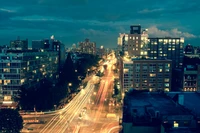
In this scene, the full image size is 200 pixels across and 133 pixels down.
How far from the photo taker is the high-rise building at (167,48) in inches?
4742

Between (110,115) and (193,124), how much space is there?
35257mm

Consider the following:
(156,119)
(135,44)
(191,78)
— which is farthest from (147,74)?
(156,119)

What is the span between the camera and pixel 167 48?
4756 inches

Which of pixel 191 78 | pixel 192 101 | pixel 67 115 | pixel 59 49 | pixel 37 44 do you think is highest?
pixel 37 44

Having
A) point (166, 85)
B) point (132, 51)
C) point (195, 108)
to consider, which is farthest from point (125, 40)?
point (195, 108)

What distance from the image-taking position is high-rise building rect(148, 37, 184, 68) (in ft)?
395

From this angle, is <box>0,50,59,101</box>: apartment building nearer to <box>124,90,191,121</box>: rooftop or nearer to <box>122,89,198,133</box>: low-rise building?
<box>124,90,191,121</box>: rooftop

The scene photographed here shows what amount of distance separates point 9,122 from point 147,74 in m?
45.9

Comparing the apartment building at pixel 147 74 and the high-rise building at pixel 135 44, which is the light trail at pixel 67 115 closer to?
the apartment building at pixel 147 74

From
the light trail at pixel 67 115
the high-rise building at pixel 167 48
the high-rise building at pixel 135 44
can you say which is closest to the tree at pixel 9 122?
the light trail at pixel 67 115

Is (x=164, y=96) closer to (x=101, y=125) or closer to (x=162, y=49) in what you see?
(x=101, y=125)

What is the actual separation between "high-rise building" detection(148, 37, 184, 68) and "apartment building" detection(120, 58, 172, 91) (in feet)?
136

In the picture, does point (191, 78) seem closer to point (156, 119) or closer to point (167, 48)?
point (167, 48)

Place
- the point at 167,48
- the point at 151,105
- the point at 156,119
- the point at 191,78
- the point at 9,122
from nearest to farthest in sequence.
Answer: the point at 156,119 → the point at 151,105 → the point at 9,122 → the point at 191,78 → the point at 167,48
